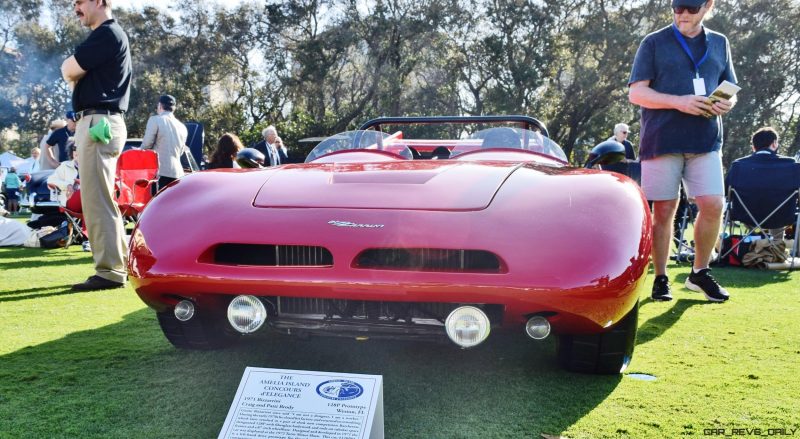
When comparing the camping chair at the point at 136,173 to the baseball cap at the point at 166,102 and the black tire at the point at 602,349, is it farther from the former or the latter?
the black tire at the point at 602,349

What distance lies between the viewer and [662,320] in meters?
3.51

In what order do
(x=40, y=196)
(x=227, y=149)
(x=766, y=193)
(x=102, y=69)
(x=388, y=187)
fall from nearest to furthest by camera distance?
(x=388, y=187), (x=102, y=69), (x=766, y=193), (x=227, y=149), (x=40, y=196)

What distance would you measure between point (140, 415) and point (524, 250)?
1.30 meters

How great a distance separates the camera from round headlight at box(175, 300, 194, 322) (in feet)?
7.57

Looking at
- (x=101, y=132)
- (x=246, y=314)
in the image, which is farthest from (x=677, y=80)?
(x=101, y=132)

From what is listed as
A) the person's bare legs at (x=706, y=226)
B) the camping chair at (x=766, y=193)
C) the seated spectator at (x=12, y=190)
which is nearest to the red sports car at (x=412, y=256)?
the person's bare legs at (x=706, y=226)

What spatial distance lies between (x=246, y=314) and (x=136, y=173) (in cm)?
506

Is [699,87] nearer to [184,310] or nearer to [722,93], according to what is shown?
[722,93]

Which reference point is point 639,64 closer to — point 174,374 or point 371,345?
point 371,345

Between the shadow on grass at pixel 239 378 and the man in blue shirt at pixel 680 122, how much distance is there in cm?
149

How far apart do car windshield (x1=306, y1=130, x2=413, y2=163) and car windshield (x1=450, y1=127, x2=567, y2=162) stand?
1.26ft

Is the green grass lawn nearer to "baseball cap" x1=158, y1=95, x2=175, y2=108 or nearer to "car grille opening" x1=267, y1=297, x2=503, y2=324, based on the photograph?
"car grille opening" x1=267, y1=297, x2=503, y2=324

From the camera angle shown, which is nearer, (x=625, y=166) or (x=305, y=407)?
(x=305, y=407)

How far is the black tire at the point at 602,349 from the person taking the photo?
2320 mm
